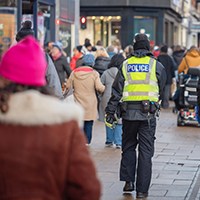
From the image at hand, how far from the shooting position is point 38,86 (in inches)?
87.7

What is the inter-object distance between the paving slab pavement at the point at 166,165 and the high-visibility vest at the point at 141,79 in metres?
1.15

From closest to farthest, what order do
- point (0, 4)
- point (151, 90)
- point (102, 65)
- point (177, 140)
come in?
point (151, 90) < point (177, 140) < point (102, 65) < point (0, 4)

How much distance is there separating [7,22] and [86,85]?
554 centimetres

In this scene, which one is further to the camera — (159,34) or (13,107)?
(159,34)

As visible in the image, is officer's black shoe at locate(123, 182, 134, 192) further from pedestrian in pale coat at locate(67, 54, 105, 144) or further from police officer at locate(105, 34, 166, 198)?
pedestrian in pale coat at locate(67, 54, 105, 144)

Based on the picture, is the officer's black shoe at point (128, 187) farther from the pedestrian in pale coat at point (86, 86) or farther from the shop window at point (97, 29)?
the shop window at point (97, 29)

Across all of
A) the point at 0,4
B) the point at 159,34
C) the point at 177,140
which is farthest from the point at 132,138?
the point at 159,34

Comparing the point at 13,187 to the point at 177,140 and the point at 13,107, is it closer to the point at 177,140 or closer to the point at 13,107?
the point at 13,107

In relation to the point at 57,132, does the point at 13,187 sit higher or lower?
lower

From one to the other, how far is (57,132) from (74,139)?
9 cm

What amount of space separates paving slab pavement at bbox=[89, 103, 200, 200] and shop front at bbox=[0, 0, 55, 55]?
3982 millimetres

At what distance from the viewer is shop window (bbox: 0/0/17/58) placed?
13156mm

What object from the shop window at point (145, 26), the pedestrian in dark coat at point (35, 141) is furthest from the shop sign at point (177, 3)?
the pedestrian in dark coat at point (35, 141)

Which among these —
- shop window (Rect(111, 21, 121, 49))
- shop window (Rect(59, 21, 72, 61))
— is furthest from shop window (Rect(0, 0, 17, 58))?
shop window (Rect(111, 21, 121, 49))
